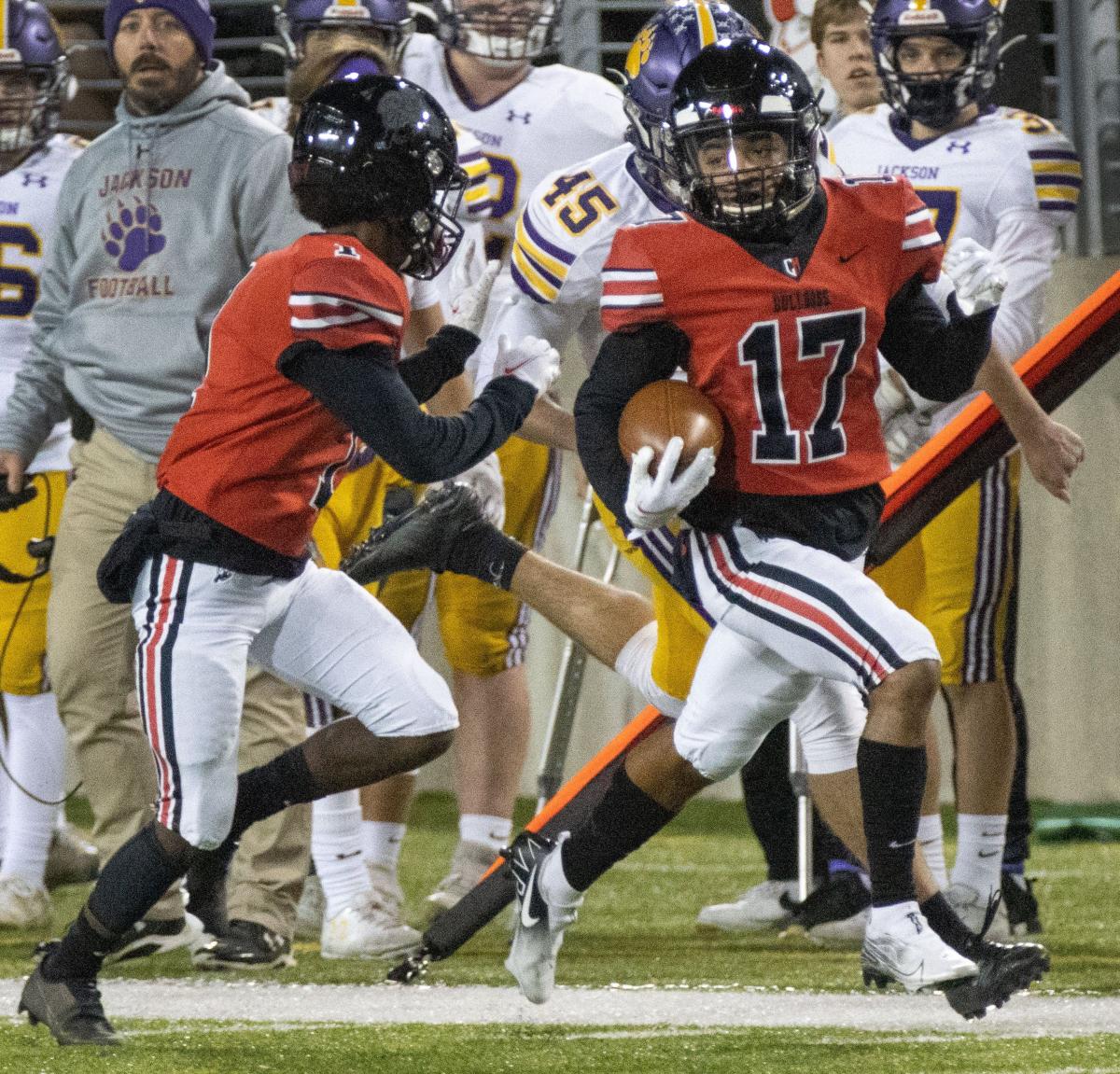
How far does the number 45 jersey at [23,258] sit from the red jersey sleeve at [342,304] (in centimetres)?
184

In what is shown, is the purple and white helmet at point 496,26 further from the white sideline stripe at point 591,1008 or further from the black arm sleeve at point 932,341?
the white sideline stripe at point 591,1008

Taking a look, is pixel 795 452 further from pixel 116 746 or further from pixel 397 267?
pixel 116 746

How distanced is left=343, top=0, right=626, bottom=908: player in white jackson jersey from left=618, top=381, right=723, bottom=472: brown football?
102cm

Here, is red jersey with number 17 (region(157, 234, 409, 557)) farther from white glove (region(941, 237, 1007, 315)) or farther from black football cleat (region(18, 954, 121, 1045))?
white glove (region(941, 237, 1007, 315))

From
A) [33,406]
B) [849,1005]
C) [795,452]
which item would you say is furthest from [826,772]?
[33,406]

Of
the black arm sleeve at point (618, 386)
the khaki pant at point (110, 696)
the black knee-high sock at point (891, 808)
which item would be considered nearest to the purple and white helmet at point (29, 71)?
the khaki pant at point (110, 696)

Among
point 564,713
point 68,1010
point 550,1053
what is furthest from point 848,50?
point 68,1010

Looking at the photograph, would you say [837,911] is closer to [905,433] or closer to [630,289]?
[905,433]

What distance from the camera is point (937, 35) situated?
4605mm

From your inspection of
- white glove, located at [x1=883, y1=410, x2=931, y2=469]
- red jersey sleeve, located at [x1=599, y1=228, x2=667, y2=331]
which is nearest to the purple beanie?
red jersey sleeve, located at [x1=599, y1=228, x2=667, y2=331]

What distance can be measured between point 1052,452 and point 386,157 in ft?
4.29

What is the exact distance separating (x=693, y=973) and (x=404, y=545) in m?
0.93

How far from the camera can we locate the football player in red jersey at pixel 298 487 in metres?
3.42

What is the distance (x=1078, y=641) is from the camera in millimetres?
6715
